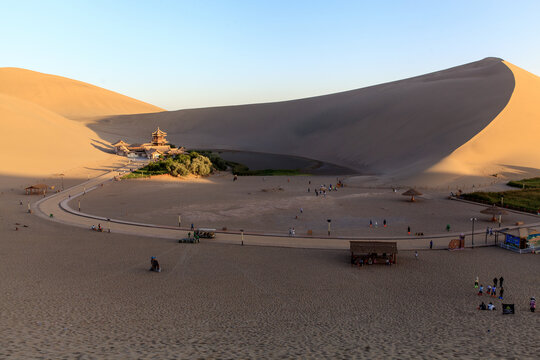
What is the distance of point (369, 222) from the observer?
93.2 feet

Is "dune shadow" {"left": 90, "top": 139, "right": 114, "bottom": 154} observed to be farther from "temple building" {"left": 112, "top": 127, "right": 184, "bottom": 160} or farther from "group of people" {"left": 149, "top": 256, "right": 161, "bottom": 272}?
"group of people" {"left": 149, "top": 256, "right": 161, "bottom": 272}

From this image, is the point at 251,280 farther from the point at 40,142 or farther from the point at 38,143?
the point at 40,142

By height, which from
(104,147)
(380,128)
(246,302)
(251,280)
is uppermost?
(380,128)

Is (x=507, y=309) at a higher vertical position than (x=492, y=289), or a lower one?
lower

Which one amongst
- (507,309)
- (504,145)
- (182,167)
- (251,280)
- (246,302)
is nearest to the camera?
(507,309)

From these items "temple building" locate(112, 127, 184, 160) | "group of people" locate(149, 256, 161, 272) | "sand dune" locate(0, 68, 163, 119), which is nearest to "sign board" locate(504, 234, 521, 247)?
"group of people" locate(149, 256, 161, 272)

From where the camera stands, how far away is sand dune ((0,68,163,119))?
166 meters

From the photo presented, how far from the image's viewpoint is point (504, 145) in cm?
5444

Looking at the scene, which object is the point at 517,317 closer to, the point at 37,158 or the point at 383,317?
the point at 383,317

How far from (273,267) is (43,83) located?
20067 centimetres

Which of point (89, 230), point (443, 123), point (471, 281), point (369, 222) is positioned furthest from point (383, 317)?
point (443, 123)

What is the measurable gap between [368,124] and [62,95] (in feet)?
498

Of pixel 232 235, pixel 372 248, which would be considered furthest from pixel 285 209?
pixel 372 248

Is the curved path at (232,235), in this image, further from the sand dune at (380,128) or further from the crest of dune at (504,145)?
the crest of dune at (504,145)
